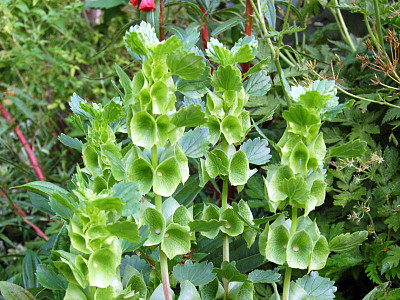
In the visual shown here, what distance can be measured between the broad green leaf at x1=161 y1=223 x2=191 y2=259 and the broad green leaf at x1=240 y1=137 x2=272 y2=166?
4.1 inches

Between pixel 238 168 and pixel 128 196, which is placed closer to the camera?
pixel 128 196

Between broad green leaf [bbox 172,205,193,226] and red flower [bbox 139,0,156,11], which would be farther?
red flower [bbox 139,0,156,11]

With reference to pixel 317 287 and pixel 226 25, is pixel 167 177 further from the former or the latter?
pixel 226 25

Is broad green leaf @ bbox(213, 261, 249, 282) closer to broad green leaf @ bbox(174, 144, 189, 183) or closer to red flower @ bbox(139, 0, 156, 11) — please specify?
broad green leaf @ bbox(174, 144, 189, 183)

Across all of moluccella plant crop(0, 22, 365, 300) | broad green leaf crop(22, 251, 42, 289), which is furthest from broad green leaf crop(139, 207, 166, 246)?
broad green leaf crop(22, 251, 42, 289)

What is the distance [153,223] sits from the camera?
389mm

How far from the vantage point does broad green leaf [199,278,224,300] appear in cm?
46

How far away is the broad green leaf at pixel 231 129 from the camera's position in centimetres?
42

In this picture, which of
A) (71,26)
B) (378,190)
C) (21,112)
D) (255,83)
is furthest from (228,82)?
(71,26)

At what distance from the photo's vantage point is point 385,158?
0.75 metres

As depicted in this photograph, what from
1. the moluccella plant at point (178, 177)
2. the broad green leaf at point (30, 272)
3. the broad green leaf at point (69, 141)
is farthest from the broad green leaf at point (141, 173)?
the broad green leaf at point (30, 272)

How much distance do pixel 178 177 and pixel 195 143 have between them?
0.14ft

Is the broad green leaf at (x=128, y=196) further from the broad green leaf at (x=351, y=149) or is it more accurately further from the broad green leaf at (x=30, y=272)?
the broad green leaf at (x=30, y=272)

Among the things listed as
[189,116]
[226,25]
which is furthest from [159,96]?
[226,25]
